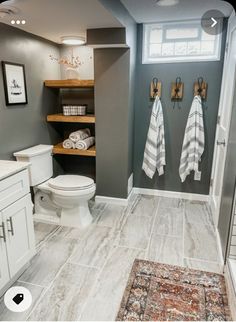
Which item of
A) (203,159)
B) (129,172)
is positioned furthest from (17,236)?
(203,159)

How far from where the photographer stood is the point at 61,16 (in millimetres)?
2049

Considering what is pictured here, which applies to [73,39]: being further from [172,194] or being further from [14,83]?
[172,194]

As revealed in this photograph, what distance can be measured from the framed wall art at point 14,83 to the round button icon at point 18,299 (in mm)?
1628

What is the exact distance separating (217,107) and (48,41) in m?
2.19

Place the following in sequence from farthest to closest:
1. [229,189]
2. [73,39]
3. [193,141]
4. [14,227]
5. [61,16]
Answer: [193,141], [73,39], [61,16], [229,189], [14,227]

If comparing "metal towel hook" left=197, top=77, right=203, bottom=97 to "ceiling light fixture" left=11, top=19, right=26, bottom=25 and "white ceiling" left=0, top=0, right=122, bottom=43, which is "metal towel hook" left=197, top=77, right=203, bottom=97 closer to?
"white ceiling" left=0, top=0, right=122, bottom=43

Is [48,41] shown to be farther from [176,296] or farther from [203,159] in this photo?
[176,296]

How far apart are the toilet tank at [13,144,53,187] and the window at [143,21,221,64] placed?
1644 millimetres

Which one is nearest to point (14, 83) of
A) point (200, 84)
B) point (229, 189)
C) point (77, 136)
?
point (77, 136)

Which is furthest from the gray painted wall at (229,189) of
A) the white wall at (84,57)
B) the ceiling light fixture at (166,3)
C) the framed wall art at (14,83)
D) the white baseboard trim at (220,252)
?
the framed wall art at (14,83)

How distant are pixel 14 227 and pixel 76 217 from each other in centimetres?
92

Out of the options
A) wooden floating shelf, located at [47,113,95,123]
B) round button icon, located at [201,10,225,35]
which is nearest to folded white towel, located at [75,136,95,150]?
wooden floating shelf, located at [47,113,95,123]

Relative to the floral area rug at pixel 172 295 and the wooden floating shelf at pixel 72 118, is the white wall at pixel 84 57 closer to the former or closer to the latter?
the wooden floating shelf at pixel 72 118

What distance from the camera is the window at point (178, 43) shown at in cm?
275
